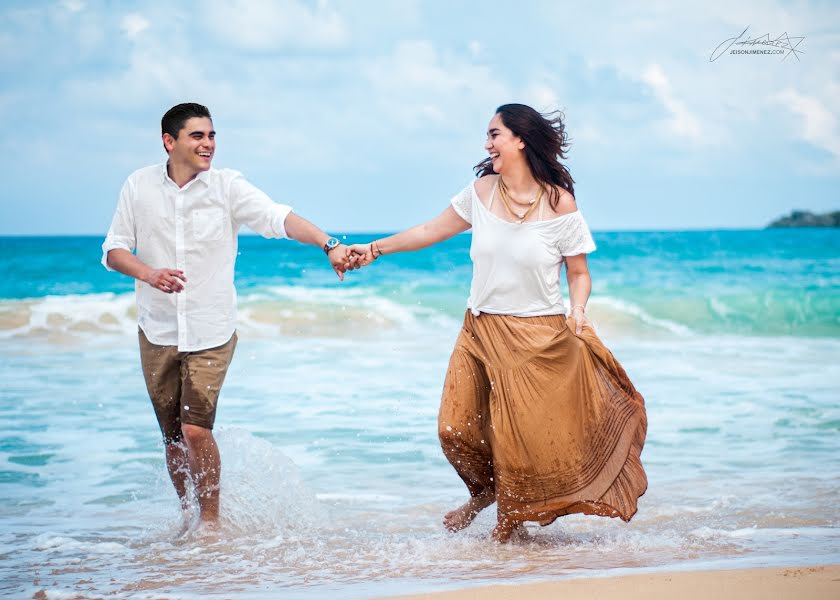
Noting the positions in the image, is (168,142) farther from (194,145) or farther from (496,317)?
(496,317)

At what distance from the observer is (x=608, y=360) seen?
4828 millimetres

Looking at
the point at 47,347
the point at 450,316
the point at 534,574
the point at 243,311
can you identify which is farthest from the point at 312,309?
the point at 534,574

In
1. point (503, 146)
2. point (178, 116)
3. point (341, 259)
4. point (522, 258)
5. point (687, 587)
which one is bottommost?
point (687, 587)

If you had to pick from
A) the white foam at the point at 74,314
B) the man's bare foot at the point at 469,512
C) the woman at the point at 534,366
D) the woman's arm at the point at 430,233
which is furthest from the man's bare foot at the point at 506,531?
the white foam at the point at 74,314

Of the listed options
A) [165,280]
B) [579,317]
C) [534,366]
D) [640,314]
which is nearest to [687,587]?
[534,366]

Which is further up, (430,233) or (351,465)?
(430,233)

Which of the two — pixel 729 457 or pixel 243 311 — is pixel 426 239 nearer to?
pixel 729 457

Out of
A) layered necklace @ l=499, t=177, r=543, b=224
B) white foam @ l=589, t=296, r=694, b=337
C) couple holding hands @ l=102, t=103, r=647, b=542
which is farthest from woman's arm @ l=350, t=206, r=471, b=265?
white foam @ l=589, t=296, r=694, b=337

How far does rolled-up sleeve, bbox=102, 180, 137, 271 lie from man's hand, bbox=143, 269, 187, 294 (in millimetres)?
328

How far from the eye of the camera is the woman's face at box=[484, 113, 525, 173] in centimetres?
477

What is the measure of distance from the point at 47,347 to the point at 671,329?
1044cm

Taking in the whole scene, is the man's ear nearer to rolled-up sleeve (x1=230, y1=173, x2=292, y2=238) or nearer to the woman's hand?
rolled-up sleeve (x1=230, y1=173, x2=292, y2=238)

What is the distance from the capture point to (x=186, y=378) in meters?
5.13

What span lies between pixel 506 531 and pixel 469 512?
298 mm
